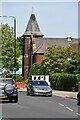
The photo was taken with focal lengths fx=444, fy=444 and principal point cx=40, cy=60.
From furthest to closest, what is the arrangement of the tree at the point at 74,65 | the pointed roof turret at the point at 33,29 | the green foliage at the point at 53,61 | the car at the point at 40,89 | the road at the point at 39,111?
the pointed roof turret at the point at 33,29, the green foliage at the point at 53,61, the tree at the point at 74,65, the car at the point at 40,89, the road at the point at 39,111

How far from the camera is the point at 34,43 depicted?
339ft

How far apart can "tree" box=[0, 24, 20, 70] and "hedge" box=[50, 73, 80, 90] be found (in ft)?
65.9

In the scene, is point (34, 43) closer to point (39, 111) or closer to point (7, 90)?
point (7, 90)

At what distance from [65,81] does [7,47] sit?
28.0 metres

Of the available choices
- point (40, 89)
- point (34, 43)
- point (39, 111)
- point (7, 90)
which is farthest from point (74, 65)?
point (34, 43)

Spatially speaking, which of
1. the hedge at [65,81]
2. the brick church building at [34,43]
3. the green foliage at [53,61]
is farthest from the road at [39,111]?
the brick church building at [34,43]

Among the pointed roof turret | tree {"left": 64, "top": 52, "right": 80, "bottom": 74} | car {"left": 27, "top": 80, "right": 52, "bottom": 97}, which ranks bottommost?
car {"left": 27, "top": 80, "right": 52, "bottom": 97}

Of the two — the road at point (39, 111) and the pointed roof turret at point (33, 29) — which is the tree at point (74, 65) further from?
the pointed roof turret at point (33, 29)

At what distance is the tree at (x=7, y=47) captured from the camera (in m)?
77.2

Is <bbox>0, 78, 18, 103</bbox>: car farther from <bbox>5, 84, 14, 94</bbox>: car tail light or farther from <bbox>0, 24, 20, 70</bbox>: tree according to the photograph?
<bbox>0, 24, 20, 70</bbox>: tree

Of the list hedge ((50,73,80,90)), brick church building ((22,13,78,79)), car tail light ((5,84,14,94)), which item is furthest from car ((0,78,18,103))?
brick church building ((22,13,78,79))

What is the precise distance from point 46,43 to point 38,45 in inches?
75.8

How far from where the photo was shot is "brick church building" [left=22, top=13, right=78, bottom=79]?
100m

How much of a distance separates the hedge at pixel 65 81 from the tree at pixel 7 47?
20096mm
